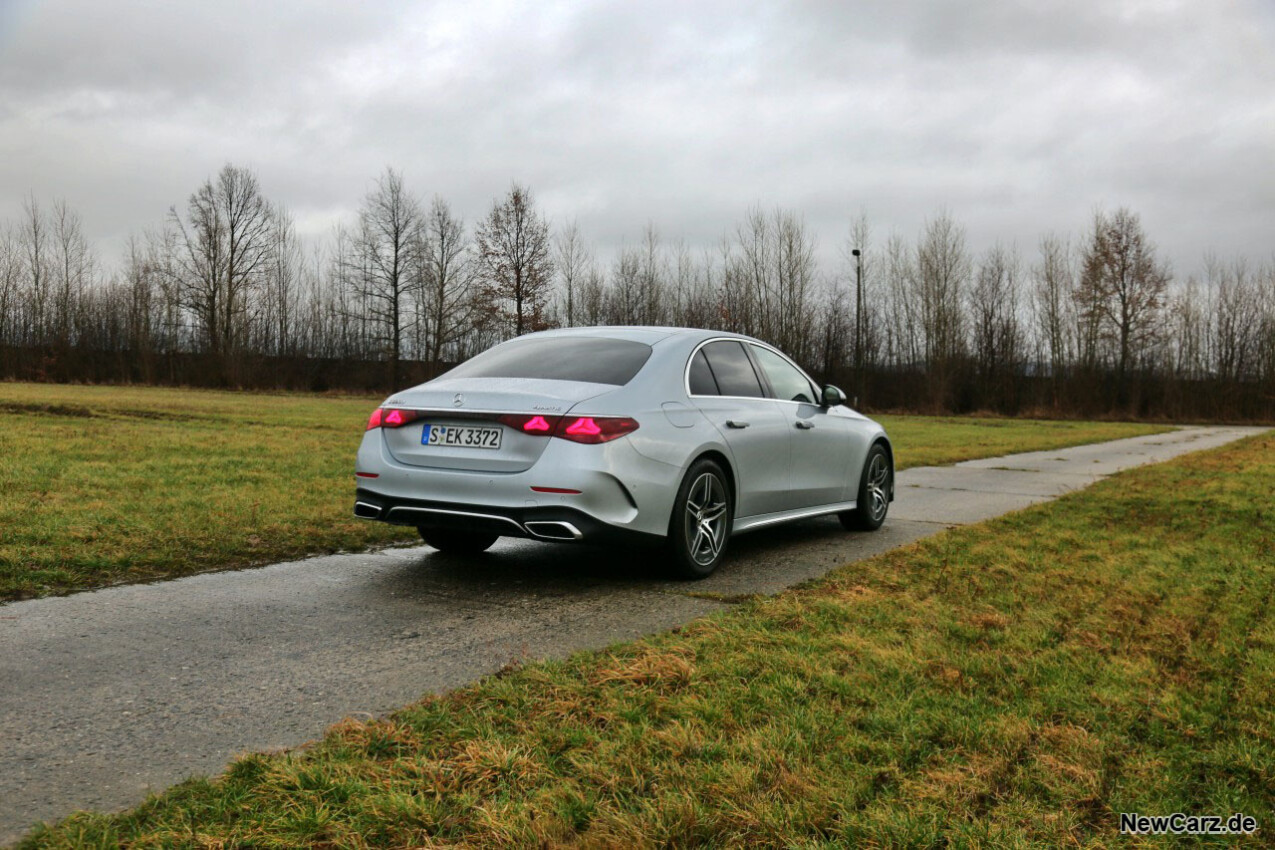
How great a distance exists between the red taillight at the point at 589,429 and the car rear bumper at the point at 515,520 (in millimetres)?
399

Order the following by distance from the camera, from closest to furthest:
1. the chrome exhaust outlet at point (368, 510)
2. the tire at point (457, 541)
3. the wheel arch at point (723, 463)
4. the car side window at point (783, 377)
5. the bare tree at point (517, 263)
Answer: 1. the chrome exhaust outlet at point (368, 510)
2. the wheel arch at point (723, 463)
3. the tire at point (457, 541)
4. the car side window at point (783, 377)
5. the bare tree at point (517, 263)

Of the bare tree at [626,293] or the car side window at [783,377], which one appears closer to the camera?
the car side window at [783,377]

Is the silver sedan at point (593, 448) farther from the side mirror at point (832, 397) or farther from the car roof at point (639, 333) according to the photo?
the side mirror at point (832, 397)

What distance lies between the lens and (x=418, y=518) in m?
5.43

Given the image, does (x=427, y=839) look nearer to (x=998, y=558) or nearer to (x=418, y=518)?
(x=418, y=518)

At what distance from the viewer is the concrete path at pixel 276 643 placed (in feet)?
9.36

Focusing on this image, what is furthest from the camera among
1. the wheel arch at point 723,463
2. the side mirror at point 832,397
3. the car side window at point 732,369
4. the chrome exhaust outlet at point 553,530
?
the side mirror at point 832,397

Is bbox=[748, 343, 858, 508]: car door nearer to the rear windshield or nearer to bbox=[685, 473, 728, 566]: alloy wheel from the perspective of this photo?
bbox=[685, 473, 728, 566]: alloy wheel

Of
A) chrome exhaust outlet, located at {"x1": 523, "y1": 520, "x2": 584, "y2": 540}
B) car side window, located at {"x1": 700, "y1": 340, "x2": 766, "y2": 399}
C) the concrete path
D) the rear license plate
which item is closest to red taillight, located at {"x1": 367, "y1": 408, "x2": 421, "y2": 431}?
the rear license plate

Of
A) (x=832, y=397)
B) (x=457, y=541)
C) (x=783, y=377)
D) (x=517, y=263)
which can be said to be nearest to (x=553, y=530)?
(x=457, y=541)

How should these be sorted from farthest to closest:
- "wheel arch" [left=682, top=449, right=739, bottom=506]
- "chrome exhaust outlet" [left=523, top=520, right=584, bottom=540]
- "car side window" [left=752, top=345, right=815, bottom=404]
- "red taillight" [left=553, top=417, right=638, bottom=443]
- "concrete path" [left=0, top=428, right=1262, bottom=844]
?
1. "car side window" [left=752, top=345, right=815, bottom=404]
2. "wheel arch" [left=682, top=449, right=739, bottom=506]
3. "red taillight" [left=553, top=417, right=638, bottom=443]
4. "chrome exhaust outlet" [left=523, top=520, right=584, bottom=540]
5. "concrete path" [left=0, top=428, right=1262, bottom=844]

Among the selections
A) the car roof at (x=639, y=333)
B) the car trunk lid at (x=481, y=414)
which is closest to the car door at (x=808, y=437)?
the car roof at (x=639, y=333)

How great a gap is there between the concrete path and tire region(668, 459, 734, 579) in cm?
16

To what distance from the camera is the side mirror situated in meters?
7.55
